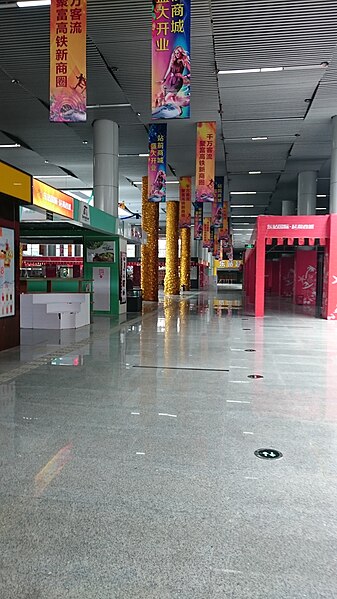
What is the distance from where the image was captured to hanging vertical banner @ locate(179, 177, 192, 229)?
20.6m

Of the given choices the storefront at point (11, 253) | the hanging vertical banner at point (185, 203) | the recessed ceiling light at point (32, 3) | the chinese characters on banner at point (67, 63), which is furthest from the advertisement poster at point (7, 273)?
the hanging vertical banner at point (185, 203)

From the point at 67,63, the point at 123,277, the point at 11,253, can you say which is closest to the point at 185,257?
the point at 123,277

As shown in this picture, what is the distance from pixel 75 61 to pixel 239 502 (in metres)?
6.34

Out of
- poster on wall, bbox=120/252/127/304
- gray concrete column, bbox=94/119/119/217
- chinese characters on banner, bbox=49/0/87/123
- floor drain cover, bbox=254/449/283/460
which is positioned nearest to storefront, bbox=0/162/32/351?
chinese characters on banner, bbox=49/0/87/123

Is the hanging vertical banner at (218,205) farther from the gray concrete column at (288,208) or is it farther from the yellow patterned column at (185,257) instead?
the yellow patterned column at (185,257)

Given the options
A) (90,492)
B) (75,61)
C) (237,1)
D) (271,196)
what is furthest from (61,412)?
(271,196)

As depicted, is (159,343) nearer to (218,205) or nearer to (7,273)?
(7,273)

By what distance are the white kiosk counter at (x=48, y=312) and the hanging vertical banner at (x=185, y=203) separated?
400 inches

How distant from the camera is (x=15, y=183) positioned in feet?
25.2

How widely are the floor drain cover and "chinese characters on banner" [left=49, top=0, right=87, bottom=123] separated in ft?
17.3

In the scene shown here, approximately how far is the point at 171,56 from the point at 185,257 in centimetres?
2700

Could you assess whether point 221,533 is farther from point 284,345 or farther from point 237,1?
point 237,1

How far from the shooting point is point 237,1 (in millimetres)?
7738

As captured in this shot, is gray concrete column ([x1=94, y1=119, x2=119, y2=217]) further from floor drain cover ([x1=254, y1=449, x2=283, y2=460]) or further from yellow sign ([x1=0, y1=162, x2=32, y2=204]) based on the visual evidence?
floor drain cover ([x1=254, y1=449, x2=283, y2=460])
